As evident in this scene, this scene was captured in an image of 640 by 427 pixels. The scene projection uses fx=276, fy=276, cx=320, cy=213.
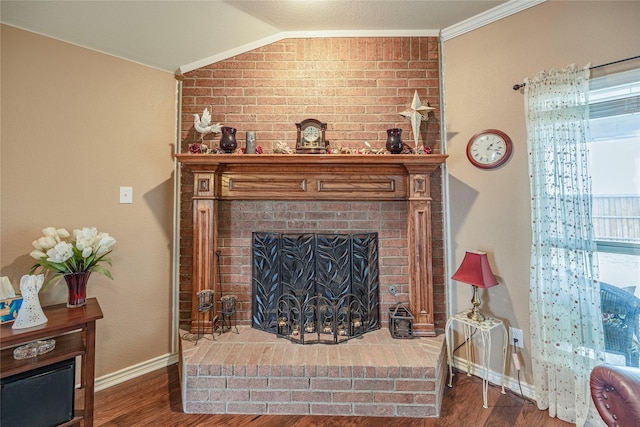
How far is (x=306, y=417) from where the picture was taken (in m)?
1.69

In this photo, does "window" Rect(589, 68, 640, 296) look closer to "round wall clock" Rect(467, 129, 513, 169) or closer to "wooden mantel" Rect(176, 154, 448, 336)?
"round wall clock" Rect(467, 129, 513, 169)

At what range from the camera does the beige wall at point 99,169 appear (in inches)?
68.6

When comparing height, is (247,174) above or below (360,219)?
above

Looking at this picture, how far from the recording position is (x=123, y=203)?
2.11 m

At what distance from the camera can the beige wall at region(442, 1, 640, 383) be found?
5.41ft

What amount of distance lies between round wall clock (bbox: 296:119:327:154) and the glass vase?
169 cm

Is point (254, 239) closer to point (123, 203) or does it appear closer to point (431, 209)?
point (123, 203)

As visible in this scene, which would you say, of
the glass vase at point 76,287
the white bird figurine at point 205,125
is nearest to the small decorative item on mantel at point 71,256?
the glass vase at point 76,287

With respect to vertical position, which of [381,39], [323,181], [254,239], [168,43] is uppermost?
[381,39]

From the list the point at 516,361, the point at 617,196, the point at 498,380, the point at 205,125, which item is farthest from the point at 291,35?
the point at 498,380

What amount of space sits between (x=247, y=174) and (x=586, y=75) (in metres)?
2.25

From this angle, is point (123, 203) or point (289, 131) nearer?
point (123, 203)

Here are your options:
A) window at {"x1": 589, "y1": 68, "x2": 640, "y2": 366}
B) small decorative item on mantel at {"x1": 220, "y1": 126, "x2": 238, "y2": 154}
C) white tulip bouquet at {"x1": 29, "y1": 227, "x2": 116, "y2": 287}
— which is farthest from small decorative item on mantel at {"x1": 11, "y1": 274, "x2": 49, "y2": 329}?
window at {"x1": 589, "y1": 68, "x2": 640, "y2": 366}

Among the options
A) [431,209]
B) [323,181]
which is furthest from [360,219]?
[431,209]
